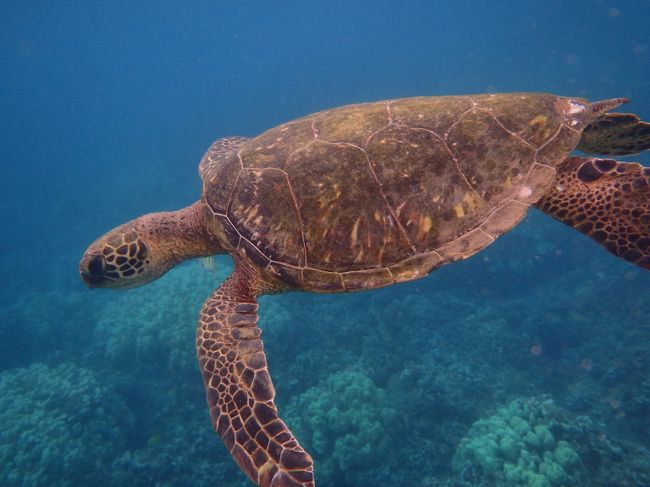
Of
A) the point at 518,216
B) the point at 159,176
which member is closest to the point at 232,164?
the point at 518,216

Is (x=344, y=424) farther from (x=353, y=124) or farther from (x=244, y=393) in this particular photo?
(x=353, y=124)

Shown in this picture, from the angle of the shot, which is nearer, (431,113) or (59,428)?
(431,113)

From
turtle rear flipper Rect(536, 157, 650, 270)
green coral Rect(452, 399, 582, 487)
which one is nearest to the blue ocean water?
green coral Rect(452, 399, 582, 487)

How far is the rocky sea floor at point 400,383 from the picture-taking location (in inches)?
246

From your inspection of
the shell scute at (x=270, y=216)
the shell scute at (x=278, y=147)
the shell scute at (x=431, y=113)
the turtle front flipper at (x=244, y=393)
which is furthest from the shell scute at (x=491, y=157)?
the turtle front flipper at (x=244, y=393)

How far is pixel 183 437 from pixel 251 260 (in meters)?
6.53

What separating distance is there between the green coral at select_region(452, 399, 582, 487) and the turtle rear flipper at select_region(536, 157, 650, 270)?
4290 millimetres

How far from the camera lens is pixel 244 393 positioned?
282 cm

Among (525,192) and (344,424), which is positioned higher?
(525,192)

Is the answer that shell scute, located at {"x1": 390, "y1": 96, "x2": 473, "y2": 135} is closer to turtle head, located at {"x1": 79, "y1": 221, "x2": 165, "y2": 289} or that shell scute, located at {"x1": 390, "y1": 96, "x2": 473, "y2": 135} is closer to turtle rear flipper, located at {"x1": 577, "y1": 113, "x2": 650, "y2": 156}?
turtle rear flipper, located at {"x1": 577, "y1": 113, "x2": 650, "y2": 156}

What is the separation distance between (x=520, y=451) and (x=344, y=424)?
10.1 ft

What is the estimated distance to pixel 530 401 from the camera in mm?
6668

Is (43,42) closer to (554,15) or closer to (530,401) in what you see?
(554,15)

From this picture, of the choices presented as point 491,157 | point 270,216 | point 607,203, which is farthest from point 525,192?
point 270,216
